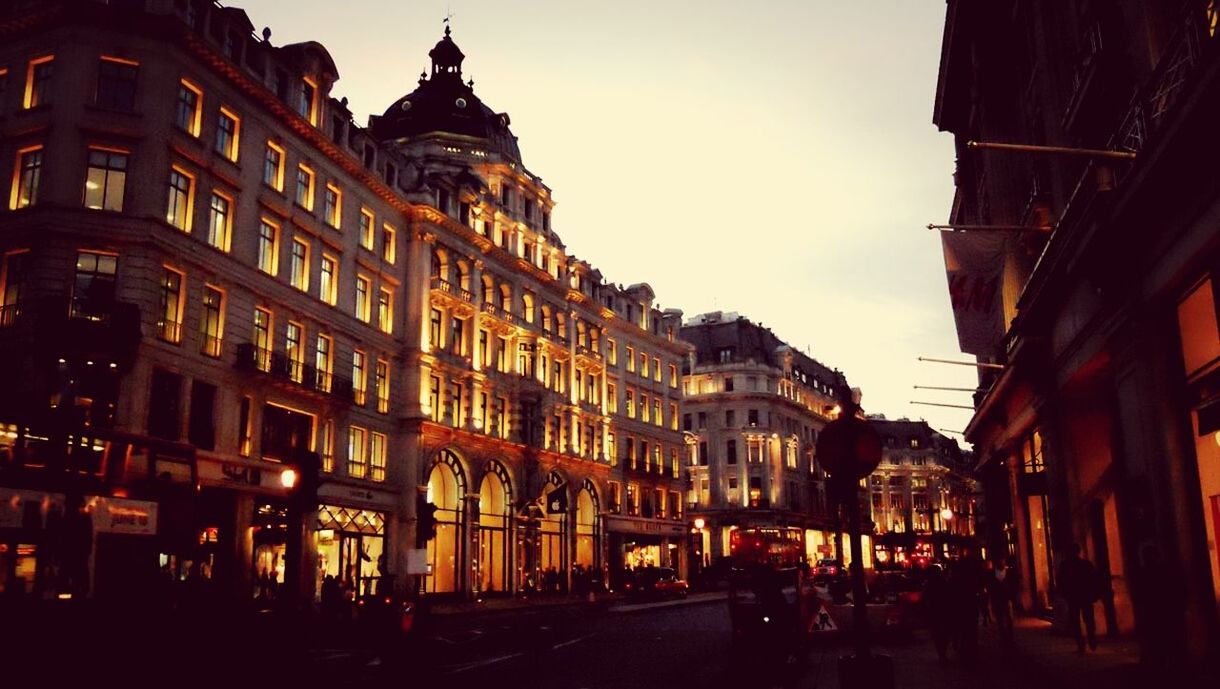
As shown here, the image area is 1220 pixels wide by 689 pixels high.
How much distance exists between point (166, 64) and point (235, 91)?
391 cm

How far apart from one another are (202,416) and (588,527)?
34.0 meters

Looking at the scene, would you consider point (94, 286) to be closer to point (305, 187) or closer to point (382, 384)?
point (305, 187)

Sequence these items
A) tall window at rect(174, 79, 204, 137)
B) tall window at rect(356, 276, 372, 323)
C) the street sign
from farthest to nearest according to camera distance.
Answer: tall window at rect(356, 276, 372, 323) → tall window at rect(174, 79, 204, 137) → the street sign

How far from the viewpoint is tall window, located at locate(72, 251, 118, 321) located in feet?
97.9

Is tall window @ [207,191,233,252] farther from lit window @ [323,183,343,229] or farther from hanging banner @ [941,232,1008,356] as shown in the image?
hanging banner @ [941,232,1008,356]

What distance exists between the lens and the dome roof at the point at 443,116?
58.4 meters

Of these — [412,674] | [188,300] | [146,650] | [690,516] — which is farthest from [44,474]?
[690,516]

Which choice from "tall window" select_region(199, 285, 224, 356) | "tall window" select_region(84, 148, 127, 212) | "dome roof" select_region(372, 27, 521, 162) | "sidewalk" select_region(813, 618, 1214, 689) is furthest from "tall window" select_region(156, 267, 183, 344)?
"dome roof" select_region(372, 27, 521, 162)

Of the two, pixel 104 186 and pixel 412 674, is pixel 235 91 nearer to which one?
pixel 104 186

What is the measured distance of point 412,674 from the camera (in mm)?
14789

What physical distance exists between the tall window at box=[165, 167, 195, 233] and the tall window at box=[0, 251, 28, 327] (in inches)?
181

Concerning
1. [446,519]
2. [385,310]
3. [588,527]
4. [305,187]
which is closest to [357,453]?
[385,310]

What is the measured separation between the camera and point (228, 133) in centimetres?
3625

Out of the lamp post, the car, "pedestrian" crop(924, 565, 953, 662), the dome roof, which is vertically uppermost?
the dome roof
